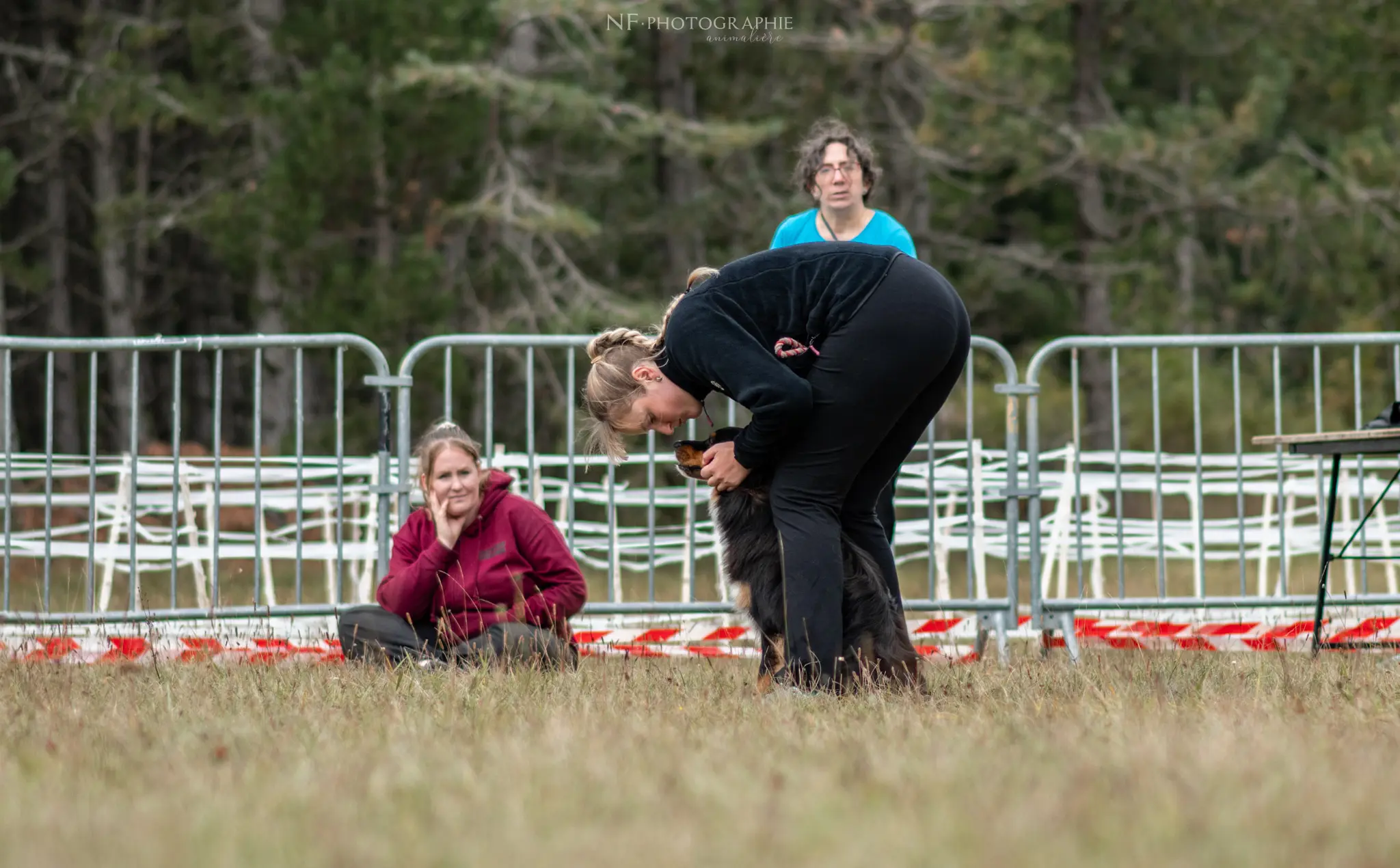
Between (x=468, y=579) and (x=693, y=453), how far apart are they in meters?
1.20

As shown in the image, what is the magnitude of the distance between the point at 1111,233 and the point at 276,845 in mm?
18283

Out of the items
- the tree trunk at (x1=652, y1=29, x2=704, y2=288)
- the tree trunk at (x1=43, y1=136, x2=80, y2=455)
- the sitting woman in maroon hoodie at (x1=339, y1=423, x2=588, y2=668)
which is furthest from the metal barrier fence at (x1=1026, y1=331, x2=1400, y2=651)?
the tree trunk at (x1=43, y1=136, x2=80, y2=455)

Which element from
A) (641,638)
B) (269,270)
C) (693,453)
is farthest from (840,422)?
(269,270)

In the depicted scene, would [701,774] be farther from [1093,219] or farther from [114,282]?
[114,282]

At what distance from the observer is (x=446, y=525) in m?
5.50

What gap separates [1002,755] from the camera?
314 cm

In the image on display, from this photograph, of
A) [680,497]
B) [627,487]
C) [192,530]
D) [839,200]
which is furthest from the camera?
[680,497]

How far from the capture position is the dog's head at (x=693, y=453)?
464cm

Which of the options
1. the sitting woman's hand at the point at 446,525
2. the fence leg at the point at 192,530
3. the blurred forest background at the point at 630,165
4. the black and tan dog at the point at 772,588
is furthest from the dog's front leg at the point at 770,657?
the blurred forest background at the point at 630,165

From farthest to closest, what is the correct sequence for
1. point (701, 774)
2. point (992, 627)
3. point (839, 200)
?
point (992, 627), point (839, 200), point (701, 774)

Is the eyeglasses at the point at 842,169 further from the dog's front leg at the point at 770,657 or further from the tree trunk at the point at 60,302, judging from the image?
the tree trunk at the point at 60,302

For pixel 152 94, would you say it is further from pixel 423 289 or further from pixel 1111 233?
pixel 1111 233

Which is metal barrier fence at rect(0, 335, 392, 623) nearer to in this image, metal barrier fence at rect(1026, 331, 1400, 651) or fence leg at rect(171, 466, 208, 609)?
fence leg at rect(171, 466, 208, 609)

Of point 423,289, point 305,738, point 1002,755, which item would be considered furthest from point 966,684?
point 423,289
